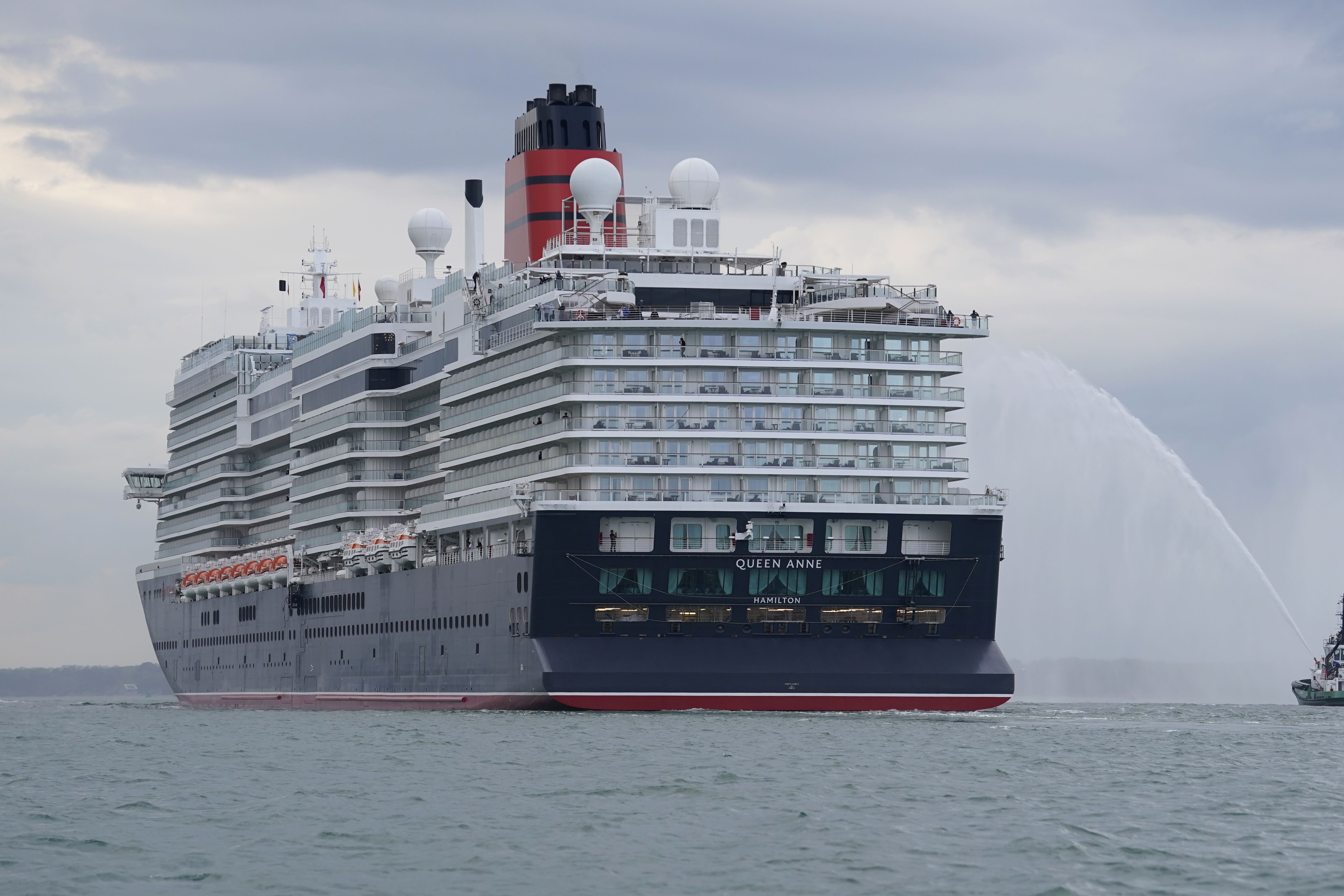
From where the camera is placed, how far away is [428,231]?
92.8 metres

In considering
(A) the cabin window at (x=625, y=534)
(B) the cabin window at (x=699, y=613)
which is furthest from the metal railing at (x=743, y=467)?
(B) the cabin window at (x=699, y=613)

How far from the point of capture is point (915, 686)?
62875 mm

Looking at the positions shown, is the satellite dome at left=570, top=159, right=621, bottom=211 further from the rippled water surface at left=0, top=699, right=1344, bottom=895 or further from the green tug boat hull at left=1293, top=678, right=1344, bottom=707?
the green tug boat hull at left=1293, top=678, right=1344, bottom=707

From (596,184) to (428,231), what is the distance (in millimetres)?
19643

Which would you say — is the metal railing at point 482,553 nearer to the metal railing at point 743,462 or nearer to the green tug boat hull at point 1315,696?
the metal railing at point 743,462

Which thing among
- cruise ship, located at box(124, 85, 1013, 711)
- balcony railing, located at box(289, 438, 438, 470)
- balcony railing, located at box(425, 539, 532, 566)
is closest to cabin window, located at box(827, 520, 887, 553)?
cruise ship, located at box(124, 85, 1013, 711)

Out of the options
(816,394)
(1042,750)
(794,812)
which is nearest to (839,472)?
(816,394)

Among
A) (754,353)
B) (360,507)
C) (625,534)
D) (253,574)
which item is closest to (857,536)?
(754,353)

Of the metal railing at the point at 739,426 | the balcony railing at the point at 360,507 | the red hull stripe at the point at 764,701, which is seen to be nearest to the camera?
the red hull stripe at the point at 764,701

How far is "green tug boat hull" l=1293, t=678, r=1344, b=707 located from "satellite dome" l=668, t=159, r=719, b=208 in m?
34.7

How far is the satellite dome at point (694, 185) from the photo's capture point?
75125 mm

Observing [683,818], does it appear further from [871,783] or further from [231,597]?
[231,597]

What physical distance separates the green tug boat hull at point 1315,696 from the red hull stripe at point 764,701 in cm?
3031

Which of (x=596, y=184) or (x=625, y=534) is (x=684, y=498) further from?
(x=596, y=184)
